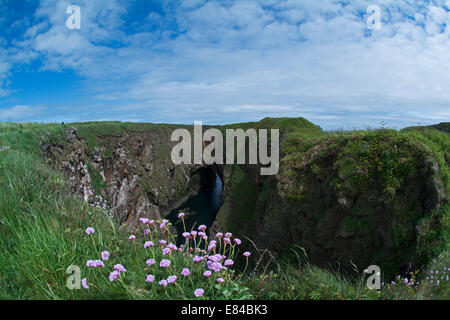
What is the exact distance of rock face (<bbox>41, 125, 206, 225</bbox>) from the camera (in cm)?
1828

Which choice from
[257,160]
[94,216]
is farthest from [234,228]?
[94,216]

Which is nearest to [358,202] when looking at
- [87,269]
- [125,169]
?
[87,269]

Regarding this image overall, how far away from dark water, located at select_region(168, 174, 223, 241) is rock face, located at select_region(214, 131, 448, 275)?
746 inches

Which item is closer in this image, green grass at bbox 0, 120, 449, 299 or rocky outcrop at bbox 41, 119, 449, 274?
green grass at bbox 0, 120, 449, 299

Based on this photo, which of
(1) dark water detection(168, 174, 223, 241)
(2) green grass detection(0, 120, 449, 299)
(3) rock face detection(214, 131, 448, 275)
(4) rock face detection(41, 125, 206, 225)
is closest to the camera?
(2) green grass detection(0, 120, 449, 299)

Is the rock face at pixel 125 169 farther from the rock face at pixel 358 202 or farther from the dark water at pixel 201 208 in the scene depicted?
the rock face at pixel 358 202

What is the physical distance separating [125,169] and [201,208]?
55.3 ft

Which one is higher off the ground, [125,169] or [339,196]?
[339,196]

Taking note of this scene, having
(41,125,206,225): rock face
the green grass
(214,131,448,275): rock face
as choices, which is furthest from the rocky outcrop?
the green grass

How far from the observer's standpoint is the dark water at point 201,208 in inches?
1395

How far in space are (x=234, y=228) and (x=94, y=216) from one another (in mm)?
17995

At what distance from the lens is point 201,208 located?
1692 inches

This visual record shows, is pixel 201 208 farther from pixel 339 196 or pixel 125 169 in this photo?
pixel 339 196

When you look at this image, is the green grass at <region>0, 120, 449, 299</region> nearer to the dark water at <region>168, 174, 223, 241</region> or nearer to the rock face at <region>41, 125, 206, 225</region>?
the rock face at <region>41, 125, 206, 225</region>
